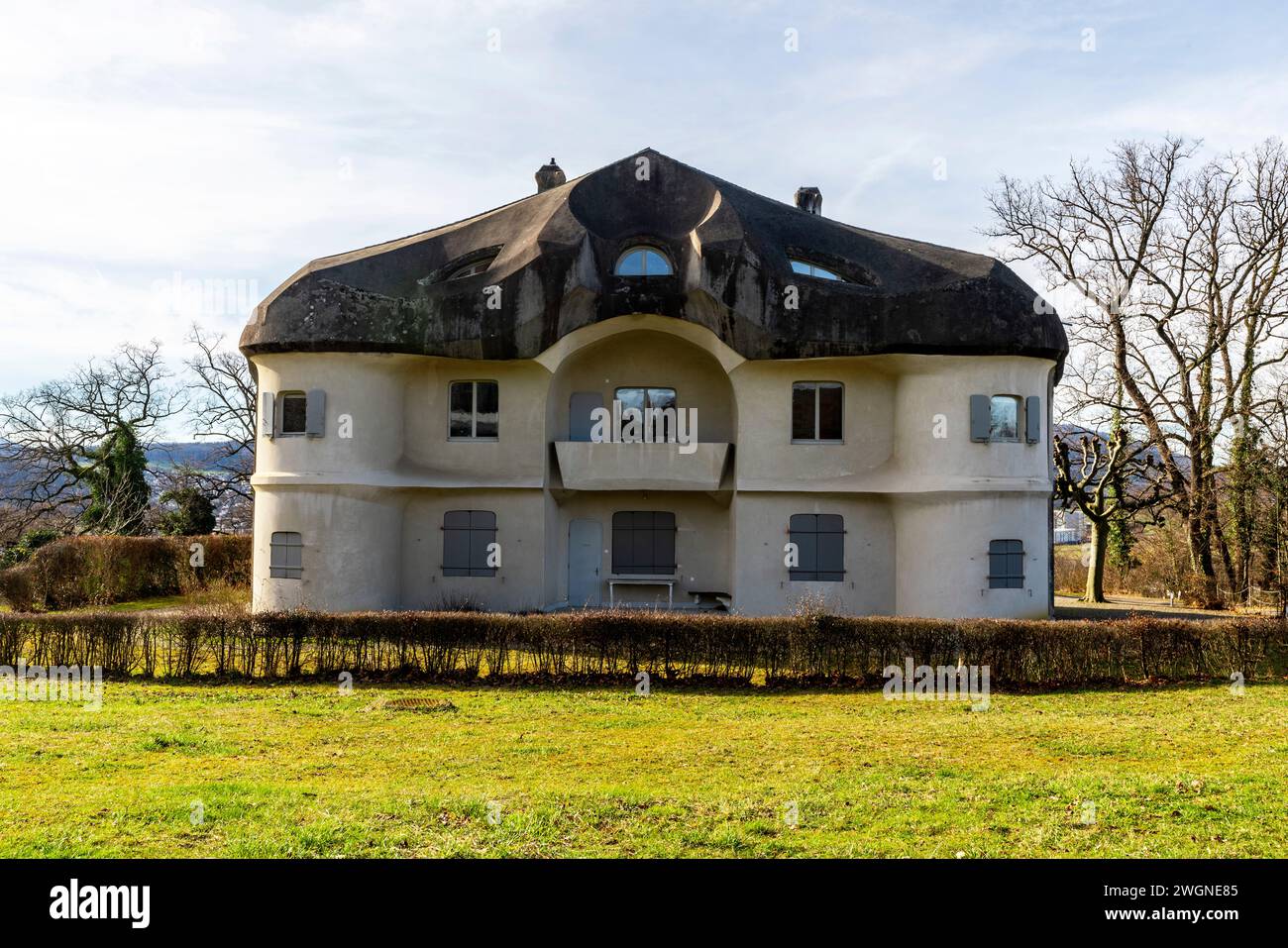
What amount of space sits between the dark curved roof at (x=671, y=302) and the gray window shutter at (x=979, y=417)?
3.52ft

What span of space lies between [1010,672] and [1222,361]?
65.9ft

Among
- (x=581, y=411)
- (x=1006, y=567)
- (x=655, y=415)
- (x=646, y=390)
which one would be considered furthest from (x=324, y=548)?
(x=1006, y=567)

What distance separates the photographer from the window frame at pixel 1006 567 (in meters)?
20.5

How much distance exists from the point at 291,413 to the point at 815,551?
483 inches

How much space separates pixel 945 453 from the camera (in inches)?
816

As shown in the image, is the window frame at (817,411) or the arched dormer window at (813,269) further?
the arched dormer window at (813,269)

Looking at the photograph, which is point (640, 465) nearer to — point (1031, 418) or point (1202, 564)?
point (1031, 418)

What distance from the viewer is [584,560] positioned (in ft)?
78.1

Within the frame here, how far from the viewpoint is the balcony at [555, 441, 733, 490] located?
2203cm

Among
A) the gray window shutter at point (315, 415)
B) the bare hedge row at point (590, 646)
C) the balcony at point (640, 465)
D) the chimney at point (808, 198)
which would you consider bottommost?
the bare hedge row at point (590, 646)

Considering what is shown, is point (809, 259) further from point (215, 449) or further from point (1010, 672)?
point (215, 449)

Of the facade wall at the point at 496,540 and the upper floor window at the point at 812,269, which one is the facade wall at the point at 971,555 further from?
the facade wall at the point at 496,540

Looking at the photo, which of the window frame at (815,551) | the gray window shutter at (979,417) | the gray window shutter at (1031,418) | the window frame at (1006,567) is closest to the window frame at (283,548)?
the window frame at (815,551)
